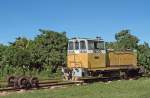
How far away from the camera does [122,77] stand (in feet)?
90.3

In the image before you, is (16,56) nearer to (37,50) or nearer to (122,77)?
(37,50)

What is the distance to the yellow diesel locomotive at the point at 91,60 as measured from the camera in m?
25.2

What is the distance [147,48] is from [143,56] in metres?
3.83

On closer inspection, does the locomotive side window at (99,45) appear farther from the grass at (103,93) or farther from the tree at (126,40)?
the tree at (126,40)

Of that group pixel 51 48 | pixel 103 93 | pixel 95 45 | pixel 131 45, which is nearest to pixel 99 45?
pixel 95 45

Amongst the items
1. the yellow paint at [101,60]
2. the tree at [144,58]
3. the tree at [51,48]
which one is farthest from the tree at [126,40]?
the yellow paint at [101,60]

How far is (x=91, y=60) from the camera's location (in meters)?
25.3

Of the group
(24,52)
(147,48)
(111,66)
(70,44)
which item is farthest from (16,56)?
(147,48)

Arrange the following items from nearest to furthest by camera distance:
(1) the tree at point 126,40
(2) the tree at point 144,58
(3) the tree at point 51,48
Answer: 1. (3) the tree at point 51,48
2. (2) the tree at point 144,58
3. (1) the tree at point 126,40

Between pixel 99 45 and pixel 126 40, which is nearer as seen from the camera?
pixel 99 45

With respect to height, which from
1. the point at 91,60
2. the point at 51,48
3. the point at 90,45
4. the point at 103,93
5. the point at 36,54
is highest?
the point at 51,48

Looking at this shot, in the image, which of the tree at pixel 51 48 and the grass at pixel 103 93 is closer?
the grass at pixel 103 93

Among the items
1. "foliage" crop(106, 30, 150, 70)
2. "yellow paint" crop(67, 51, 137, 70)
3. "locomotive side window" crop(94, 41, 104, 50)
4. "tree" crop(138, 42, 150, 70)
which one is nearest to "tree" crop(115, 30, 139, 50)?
"foliage" crop(106, 30, 150, 70)

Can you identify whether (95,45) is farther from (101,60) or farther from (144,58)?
(144,58)
